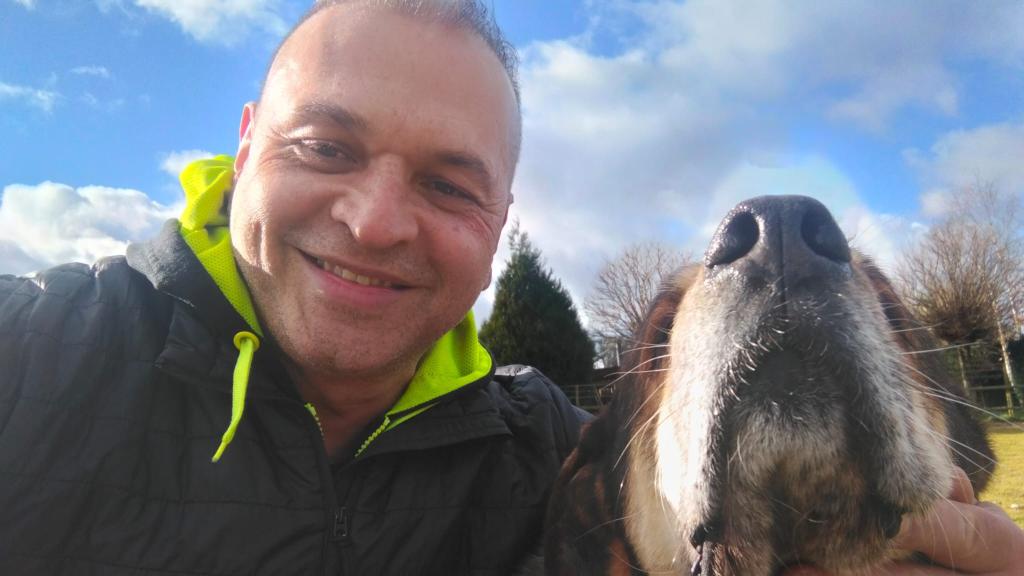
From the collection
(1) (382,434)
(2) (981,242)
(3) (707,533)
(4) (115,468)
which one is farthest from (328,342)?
(2) (981,242)

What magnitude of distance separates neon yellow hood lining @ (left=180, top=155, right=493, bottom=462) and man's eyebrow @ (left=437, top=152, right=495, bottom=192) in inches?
35.2

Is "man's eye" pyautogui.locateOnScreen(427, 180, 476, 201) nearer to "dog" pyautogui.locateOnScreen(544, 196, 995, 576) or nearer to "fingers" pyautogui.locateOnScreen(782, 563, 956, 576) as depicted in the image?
"dog" pyautogui.locateOnScreen(544, 196, 995, 576)

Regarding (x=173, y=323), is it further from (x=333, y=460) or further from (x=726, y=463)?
(x=726, y=463)

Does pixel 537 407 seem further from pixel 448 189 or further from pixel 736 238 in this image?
pixel 736 238

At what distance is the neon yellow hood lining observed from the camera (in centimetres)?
241

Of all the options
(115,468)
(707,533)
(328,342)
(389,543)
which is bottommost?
(389,543)

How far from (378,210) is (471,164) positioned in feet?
1.73

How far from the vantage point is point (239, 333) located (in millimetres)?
2416

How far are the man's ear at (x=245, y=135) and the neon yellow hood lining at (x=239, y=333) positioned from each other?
0.08 metres

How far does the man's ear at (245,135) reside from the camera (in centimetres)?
293

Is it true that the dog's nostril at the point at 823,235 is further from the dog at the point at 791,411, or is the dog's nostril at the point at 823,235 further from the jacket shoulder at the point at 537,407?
the jacket shoulder at the point at 537,407

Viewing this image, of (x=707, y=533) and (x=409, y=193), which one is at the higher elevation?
(x=409, y=193)

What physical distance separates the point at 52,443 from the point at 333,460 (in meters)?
1.03

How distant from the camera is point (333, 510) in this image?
2521 mm
